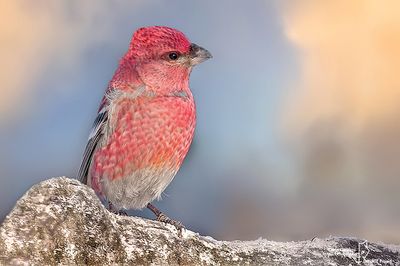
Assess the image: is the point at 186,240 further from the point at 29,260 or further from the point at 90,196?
the point at 29,260

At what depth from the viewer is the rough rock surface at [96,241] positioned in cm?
367

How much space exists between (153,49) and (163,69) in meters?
0.20

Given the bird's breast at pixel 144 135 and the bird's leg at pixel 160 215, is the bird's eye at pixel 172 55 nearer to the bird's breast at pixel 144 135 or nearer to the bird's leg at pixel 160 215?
the bird's breast at pixel 144 135

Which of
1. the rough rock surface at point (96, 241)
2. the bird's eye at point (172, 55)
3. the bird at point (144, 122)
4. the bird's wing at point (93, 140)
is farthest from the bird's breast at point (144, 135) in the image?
the rough rock surface at point (96, 241)

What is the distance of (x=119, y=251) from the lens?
3955 millimetres

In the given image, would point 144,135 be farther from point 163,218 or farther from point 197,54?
point 197,54

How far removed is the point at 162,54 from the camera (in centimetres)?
580

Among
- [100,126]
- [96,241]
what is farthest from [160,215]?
[96,241]

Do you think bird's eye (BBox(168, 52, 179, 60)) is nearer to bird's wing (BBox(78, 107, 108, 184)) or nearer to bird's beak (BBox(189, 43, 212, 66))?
bird's beak (BBox(189, 43, 212, 66))

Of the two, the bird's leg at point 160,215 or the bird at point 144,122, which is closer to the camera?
the bird's leg at point 160,215

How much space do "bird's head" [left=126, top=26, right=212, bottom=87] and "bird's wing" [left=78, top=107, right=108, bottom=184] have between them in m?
0.51

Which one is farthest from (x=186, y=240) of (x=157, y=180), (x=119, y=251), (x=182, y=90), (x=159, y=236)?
(x=182, y=90)

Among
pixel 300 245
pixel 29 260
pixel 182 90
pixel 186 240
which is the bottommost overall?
pixel 29 260

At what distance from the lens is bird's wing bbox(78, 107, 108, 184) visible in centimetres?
585
